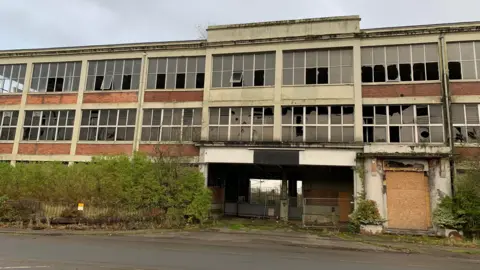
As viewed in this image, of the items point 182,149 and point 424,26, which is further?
point 182,149

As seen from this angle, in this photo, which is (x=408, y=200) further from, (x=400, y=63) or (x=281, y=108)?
(x=281, y=108)

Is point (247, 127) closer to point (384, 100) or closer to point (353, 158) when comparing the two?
point (353, 158)

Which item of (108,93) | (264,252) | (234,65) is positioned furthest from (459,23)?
(108,93)

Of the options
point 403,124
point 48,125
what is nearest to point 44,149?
point 48,125

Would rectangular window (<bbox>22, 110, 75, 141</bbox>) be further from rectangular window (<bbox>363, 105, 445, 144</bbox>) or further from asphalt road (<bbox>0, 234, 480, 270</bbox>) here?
rectangular window (<bbox>363, 105, 445, 144</bbox>)

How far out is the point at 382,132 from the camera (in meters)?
21.3

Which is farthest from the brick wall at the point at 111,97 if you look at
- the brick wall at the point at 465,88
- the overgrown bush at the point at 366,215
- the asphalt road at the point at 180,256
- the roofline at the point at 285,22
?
the brick wall at the point at 465,88

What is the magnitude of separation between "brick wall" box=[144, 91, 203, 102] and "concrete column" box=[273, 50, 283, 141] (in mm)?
5431

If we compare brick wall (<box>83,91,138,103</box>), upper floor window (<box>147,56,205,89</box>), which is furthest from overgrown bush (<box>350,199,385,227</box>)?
brick wall (<box>83,91,138,103</box>)

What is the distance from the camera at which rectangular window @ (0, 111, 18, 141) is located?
27903 millimetres

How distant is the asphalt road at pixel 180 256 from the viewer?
915 cm

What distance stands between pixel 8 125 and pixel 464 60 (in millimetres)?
33162

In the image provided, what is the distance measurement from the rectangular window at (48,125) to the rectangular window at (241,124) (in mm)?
11595

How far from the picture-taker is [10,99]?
28672 mm
